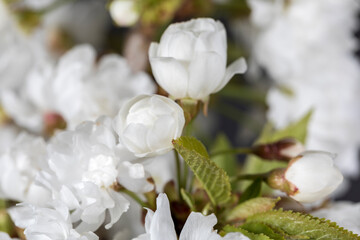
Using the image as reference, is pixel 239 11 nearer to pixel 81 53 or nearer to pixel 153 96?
pixel 81 53

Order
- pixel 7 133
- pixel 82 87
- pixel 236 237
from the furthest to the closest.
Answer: pixel 7 133
pixel 82 87
pixel 236 237

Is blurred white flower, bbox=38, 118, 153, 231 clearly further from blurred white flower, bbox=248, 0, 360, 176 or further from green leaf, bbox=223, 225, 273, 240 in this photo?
blurred white flower, bbox=248, 0, 360, 176

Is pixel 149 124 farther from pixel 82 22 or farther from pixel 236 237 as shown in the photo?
pixel 82 22

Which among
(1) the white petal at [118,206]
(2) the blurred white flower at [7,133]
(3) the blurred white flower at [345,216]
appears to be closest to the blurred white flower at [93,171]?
(1) the white petal at [118,206]

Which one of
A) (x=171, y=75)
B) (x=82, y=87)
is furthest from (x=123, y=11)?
(x=171, y=75)

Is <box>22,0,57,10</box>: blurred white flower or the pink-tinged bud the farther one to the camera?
<box>22,0,57,10</box>: blurred white flower

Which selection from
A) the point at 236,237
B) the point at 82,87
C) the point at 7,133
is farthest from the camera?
the point at 7,133

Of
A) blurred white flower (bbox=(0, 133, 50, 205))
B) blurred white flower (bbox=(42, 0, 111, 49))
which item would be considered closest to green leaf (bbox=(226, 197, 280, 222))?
blurred white flower (bbox=(0, 133, 50, 205))

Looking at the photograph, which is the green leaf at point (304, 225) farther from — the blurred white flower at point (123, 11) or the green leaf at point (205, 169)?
the blurred white flower at point (123, 11)
